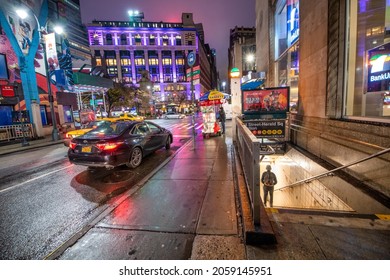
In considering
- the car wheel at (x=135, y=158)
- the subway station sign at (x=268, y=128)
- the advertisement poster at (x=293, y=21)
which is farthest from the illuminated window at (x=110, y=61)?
the car wheel at (x=135, y=158)

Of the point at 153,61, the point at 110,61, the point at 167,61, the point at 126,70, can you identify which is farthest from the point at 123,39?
the point at 167,61

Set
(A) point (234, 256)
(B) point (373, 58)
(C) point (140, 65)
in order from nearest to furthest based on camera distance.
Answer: (A) point (234, 256)
(B) point (373, 58)
(C) point (140, 65)

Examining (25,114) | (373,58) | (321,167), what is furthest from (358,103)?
(25,114)

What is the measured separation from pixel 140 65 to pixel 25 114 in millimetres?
77255

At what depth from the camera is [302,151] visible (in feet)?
26.0

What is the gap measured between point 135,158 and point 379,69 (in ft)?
24.1

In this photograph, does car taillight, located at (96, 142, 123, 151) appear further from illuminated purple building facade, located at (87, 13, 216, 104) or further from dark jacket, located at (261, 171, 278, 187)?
illuminated purple building facade, located at (87, 13, 216, 104)

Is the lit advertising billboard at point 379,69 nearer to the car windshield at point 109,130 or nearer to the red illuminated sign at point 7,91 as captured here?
the car windshield at point 109,130

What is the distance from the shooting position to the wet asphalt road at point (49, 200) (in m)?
2.92

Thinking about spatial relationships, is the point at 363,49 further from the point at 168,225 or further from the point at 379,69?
the point at 168,225

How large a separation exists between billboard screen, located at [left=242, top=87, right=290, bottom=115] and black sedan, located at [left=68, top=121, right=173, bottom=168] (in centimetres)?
521

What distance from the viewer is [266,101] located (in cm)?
935

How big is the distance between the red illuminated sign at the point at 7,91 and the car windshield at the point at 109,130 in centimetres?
1446

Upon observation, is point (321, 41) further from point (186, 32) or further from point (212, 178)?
point (186, 32)
